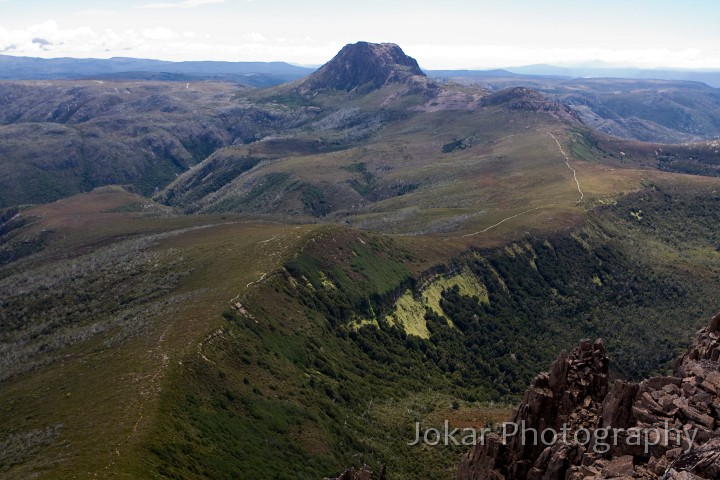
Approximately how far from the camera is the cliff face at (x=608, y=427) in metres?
34.0

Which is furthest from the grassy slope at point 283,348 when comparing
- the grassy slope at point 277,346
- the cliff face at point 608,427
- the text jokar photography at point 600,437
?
the cliff face at point 608,427

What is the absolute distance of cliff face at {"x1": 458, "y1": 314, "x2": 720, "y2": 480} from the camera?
111 feet

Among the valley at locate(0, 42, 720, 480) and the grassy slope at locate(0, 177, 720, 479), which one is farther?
the valley at locate(0, 42, 720, 480)

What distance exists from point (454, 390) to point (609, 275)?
99.8m

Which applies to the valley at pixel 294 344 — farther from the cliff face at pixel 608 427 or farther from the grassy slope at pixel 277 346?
the cliff face at pixel 608 427

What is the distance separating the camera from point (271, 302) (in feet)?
401

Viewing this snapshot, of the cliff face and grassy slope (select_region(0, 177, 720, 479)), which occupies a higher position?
the cliff face

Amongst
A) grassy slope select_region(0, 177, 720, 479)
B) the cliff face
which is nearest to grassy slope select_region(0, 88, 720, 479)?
grassy slope select_region(0, 177, 720, 479)

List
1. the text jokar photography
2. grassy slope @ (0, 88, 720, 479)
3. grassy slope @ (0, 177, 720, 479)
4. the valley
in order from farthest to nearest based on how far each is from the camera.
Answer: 1. the valley
2. grassy slope @ (0, 88, 720, 479)
3. grassy slope @ (0, 177, 720, 479)
4. the text jokar photography

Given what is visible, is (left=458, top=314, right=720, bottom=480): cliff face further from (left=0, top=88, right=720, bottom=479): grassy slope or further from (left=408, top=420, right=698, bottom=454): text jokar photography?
(left=0, top=88, right=720, bottom=479): grassy slope

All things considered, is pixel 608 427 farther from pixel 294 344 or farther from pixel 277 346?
pixel 294 344

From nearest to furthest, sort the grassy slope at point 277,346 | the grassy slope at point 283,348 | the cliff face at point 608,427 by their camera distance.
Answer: the cliff face at point 608,427, the grassy slope at point 283,348, the grassy slope at point 277,346

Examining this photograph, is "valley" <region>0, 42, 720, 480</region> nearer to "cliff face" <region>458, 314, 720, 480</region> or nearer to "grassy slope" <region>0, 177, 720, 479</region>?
"grassy slope" <region>0, 177, 720, 479</region>

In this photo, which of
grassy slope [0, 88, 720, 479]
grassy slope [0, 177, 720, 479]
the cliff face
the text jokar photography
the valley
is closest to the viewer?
the cliff face
